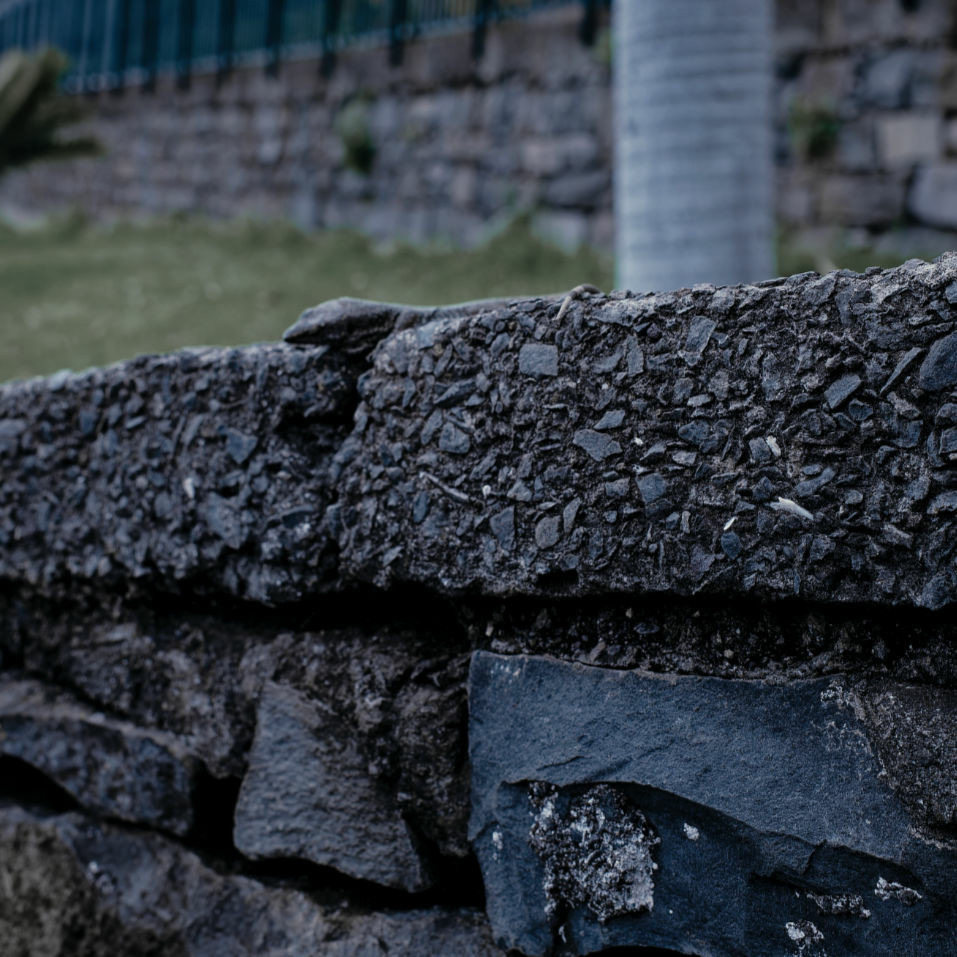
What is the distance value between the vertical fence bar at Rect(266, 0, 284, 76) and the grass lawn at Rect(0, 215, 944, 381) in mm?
1530

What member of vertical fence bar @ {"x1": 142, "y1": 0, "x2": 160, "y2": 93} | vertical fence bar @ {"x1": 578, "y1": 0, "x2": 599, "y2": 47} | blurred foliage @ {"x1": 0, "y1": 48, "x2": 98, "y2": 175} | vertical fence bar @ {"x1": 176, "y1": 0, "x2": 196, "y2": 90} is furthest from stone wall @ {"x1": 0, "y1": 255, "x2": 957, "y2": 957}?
vertical fence bar @ {"x1": 142, "y1": 0, "x2": 160, "y2": 93}

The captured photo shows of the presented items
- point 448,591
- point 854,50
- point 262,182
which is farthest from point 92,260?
point 448,591

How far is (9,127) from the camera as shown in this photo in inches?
304

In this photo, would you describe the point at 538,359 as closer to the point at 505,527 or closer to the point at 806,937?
the point at 505,527

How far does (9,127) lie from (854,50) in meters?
5.75

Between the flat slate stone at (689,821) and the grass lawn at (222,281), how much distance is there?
4207 millimetres

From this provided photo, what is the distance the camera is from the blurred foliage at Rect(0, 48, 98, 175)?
24.7 feet

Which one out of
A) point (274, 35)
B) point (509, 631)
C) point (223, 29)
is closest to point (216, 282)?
point (274, 35)

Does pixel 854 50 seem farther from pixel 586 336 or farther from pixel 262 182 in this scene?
pixel 586 336

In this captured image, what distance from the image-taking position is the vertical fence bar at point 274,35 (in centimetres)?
975

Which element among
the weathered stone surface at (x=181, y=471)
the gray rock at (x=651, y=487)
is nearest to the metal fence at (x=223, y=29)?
the weathered stone surface at (x=181, y=471)

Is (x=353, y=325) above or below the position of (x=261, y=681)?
above

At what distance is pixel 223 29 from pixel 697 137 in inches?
341

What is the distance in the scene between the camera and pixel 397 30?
877 centimetres
